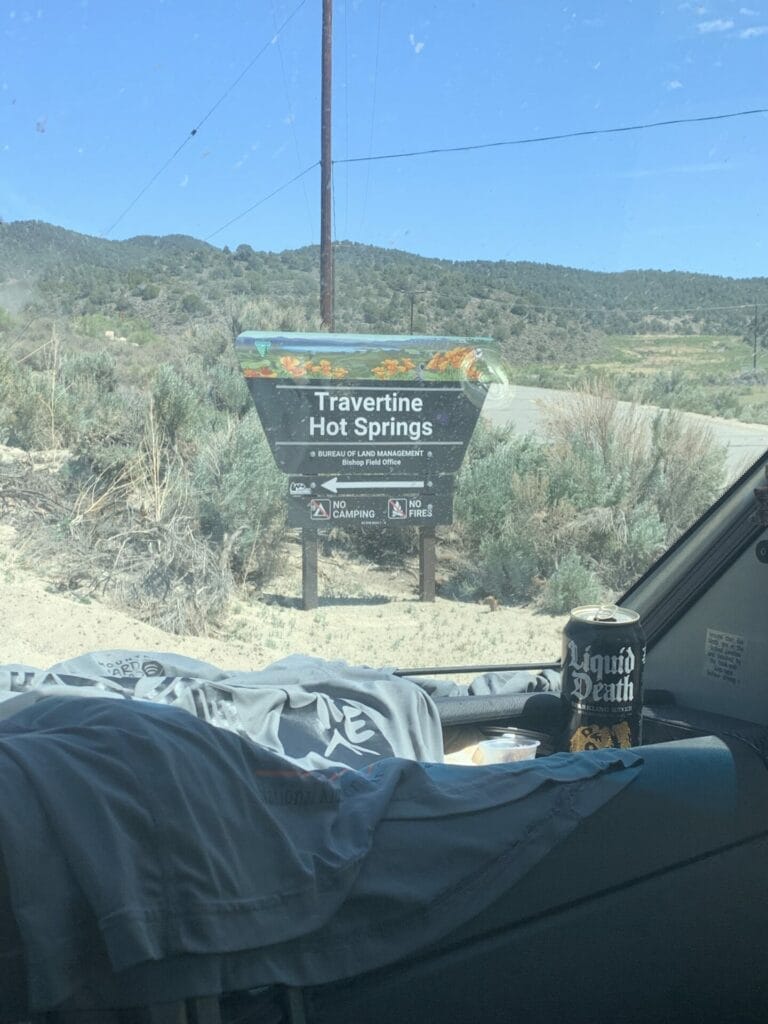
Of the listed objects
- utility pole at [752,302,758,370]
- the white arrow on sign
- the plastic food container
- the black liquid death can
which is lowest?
the plastic food container

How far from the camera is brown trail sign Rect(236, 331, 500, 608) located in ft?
25.8

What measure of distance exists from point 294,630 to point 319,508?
136cm

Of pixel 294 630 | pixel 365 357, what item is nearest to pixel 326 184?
pixel 365 357

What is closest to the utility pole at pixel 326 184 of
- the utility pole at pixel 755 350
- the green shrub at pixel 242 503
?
the green shrub at pixel 242 503

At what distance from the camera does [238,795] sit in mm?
1620

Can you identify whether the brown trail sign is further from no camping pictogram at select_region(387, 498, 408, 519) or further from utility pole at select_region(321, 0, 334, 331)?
utility pole at select_region(321, 0, 334, 331)

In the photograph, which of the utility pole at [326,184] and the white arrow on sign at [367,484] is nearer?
the utility pole at [326,184]

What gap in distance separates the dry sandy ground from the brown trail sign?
1.20 ft

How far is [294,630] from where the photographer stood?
22.6 feet

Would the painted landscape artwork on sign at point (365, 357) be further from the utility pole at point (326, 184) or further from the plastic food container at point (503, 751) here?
the plastic food container at point (503, 751)

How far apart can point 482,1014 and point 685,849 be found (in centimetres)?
46

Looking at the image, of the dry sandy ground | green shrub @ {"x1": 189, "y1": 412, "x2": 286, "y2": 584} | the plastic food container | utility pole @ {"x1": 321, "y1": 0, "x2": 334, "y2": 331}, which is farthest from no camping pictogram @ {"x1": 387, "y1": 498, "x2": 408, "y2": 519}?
the plastic food container

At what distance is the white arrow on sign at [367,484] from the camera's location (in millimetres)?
8055

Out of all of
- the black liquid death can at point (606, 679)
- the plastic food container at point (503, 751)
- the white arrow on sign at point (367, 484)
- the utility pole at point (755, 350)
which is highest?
the utility pole at point (755, 350)
